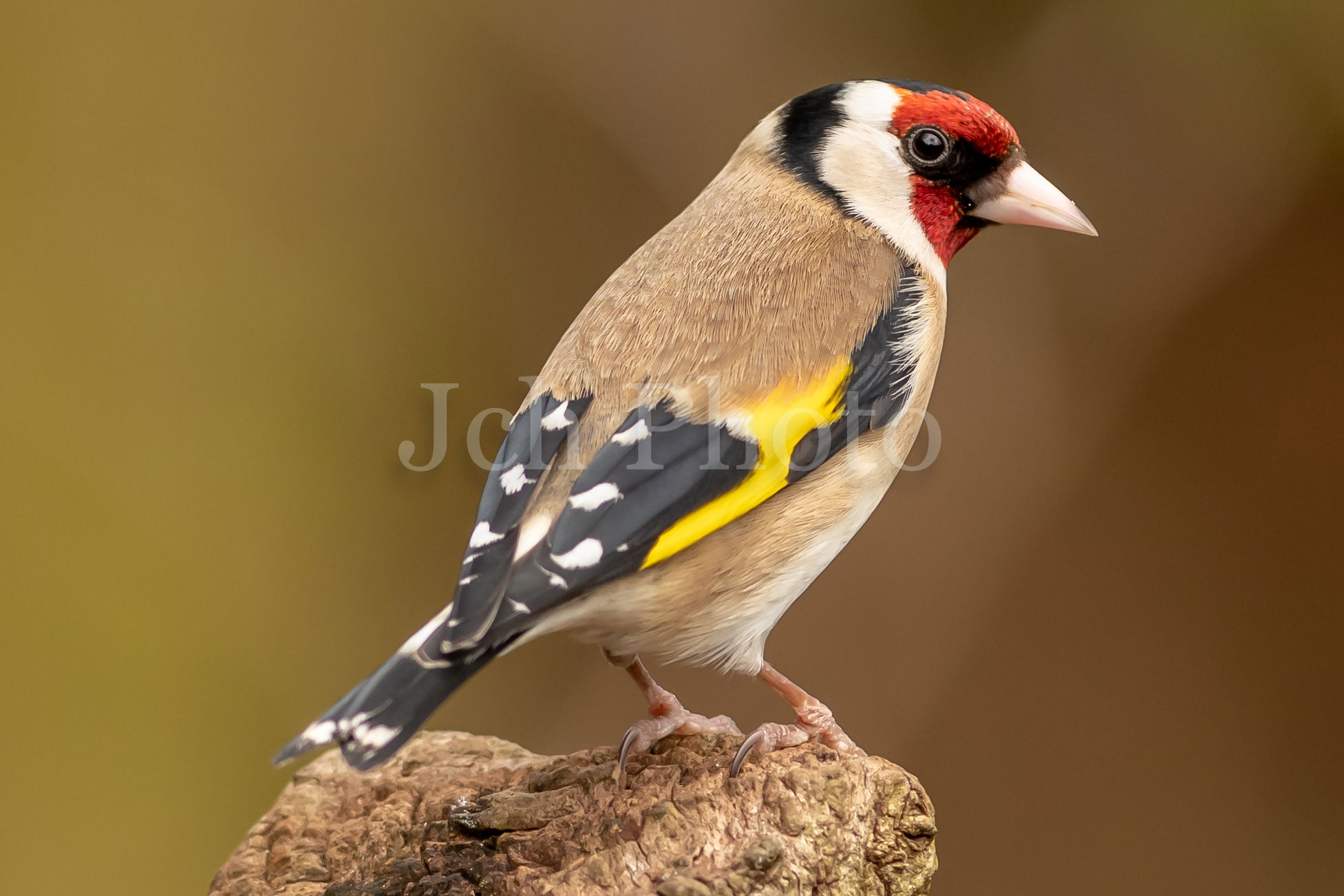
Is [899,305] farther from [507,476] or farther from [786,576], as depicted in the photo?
[507,476]

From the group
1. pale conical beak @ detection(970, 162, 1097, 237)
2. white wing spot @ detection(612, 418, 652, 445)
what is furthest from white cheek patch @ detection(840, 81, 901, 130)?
white wing spot @ detection(612, 418, 652, 445)

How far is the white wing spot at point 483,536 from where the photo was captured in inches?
68.6

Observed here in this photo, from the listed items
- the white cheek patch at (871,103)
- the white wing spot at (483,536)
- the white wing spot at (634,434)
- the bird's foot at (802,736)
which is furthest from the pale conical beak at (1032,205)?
the white wing spot at (483,536)

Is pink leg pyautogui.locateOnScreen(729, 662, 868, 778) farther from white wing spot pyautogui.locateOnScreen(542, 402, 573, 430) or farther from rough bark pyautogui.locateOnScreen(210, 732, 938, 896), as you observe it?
white wing spot pyautogui.locateOnScreen(542, 402, 573, 430)

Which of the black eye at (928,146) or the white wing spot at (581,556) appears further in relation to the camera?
the black eye at (928,146)

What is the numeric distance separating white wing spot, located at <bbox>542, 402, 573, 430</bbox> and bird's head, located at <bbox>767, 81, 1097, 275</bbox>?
0.67 m

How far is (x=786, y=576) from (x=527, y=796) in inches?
20.6

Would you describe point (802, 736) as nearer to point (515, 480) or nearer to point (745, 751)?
point (745, 751)

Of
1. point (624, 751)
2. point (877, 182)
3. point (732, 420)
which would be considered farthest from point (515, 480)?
point (877, 182)

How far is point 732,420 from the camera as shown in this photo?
5.94 feet

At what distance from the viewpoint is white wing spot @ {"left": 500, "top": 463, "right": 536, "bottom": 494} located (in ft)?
5.96

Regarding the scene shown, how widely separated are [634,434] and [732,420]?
150 mm

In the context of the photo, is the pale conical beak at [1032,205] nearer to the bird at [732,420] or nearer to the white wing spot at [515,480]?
the bird at [732,420]

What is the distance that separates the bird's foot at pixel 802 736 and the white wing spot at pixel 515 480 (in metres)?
0.51
